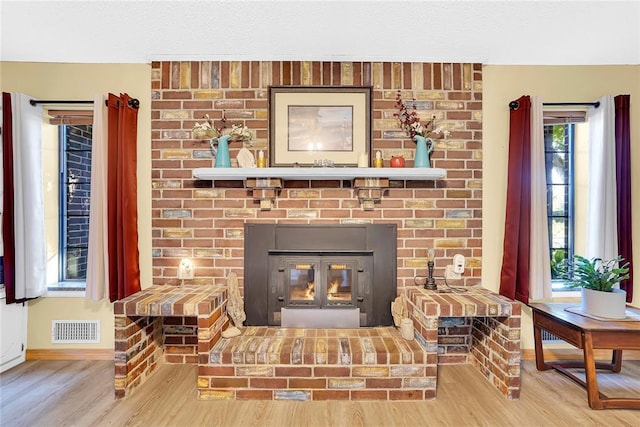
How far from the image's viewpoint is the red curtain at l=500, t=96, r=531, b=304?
2232 millimetres

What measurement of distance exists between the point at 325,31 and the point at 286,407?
7.65ft

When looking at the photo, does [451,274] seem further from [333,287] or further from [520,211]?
[333,287]

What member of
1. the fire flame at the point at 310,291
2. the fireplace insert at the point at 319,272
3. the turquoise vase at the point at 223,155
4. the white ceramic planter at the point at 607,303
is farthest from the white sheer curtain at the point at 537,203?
the turquoise vase at the point at 223,155

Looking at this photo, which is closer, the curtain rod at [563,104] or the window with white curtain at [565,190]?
the curtain rod at [563,104]

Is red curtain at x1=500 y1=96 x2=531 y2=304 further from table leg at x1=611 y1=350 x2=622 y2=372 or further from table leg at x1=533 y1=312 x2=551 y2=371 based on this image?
table leg at x1=611 y1=350 x2=622 y2=372

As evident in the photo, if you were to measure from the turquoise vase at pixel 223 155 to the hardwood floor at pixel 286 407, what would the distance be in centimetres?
151

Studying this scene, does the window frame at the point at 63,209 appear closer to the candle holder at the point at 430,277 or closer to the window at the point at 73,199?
the window at the point at 73,199

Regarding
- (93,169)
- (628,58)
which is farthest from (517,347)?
(93,169)

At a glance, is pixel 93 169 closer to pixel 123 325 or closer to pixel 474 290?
pixel 123 325

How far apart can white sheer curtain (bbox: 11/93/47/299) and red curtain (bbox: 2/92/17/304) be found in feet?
0.08

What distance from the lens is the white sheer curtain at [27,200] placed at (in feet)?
7.38

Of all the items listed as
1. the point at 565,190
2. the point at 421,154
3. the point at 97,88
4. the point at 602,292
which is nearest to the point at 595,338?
the point at 602,292

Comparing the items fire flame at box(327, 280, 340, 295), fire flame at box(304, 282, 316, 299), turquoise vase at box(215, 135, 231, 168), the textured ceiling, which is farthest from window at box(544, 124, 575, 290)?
turquoise vase at box(215, 135, 231, 168)

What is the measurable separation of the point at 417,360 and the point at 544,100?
222cm
